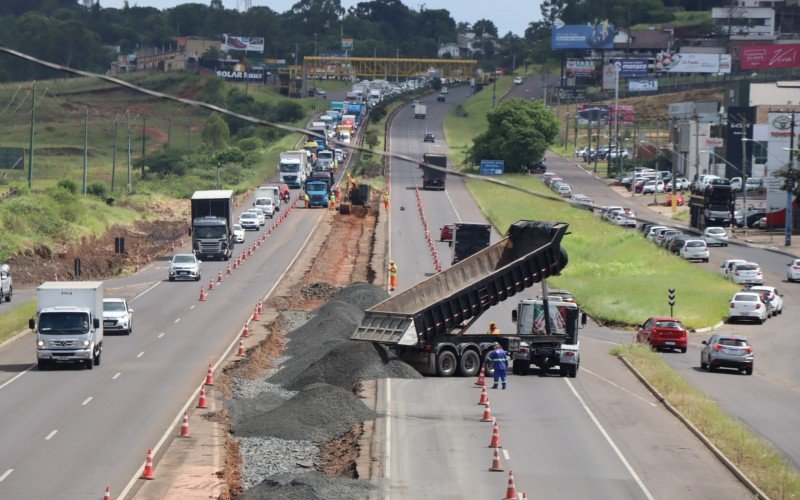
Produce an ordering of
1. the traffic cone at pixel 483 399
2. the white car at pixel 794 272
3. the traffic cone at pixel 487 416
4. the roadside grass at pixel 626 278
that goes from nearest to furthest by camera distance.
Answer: the traffic cone at pixel 487 416 < the traffic cone at pixel 483 399 < the roadside grass at pixel 626 278 < the white car at pixel 794 272

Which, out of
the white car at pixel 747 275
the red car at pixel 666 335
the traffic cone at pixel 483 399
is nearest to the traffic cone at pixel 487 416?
the traffic cone at pixel 483 399

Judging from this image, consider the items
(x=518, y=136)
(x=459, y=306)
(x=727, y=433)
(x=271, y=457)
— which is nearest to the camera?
(x=271, y=457)

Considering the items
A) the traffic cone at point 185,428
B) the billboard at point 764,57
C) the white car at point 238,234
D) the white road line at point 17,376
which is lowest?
the white car at point 238,234

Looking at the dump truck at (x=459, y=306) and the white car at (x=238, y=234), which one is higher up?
the dump truck at (x=459, y=306)

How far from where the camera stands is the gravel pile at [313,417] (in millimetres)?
33406

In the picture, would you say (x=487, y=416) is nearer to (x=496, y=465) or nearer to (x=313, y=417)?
(x=313, y=417)

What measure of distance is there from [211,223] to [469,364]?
39.1m

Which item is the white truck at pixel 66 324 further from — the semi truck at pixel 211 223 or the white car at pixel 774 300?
the semi truck at pixel 211 223

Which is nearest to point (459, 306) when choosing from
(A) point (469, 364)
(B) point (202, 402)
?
(A) point (469, 364)

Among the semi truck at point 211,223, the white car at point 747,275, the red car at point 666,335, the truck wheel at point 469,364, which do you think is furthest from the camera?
the semi truck at point 211,223

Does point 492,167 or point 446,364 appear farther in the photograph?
point 492,167

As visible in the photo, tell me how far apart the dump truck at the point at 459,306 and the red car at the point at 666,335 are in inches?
331

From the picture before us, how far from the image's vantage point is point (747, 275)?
70875 millimetres

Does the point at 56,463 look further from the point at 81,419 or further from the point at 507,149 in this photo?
the point at 507,149
